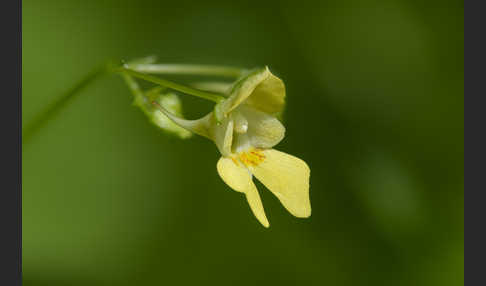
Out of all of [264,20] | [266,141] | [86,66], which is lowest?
[266,141]

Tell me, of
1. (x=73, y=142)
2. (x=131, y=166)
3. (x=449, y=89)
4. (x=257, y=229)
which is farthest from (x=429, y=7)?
(x=73, y=142)

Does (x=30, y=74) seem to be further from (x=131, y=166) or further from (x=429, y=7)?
(x=429, y=7)

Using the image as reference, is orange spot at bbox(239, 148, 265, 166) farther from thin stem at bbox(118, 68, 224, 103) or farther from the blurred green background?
the blurred green background

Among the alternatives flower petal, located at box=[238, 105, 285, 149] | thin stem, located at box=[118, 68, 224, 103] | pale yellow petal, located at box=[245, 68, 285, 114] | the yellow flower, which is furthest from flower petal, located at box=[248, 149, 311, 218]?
thin stem, located at box=[118, 68, 224, 103]

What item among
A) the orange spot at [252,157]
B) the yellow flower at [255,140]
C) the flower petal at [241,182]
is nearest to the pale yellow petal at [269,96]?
the yellow flower at [255,140]

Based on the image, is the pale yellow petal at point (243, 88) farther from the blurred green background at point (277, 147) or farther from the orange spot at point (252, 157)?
the blurred green background at point (277, 147)

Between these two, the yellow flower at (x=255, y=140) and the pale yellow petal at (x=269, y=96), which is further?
the pale yellow petal at (x=269, y=96)
